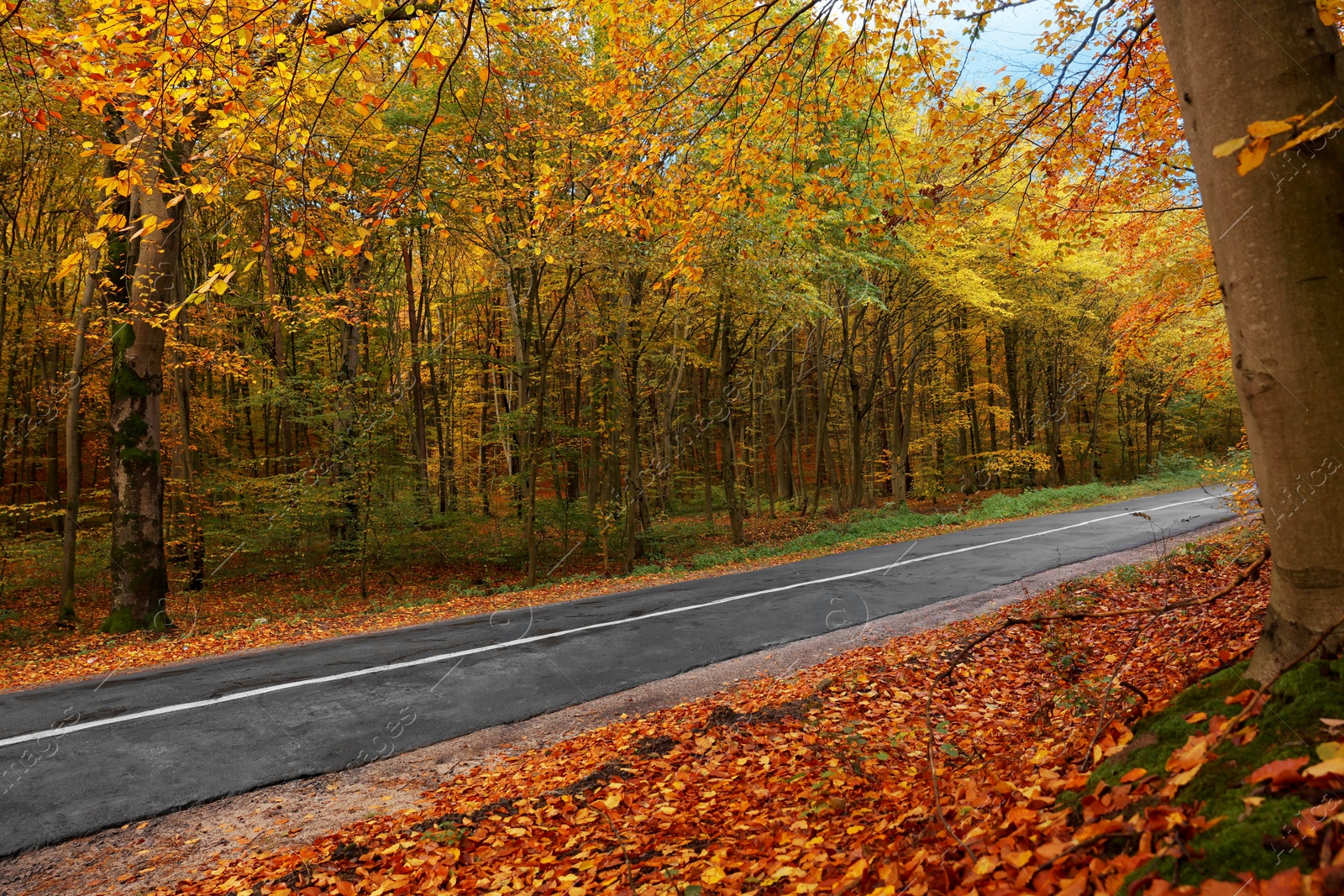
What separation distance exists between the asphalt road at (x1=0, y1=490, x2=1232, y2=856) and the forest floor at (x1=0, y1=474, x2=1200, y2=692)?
1598 mm

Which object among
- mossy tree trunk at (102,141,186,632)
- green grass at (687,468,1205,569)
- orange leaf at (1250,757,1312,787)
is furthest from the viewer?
green grass at (687,468,1205,569)

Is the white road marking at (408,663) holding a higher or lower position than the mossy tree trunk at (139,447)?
lower

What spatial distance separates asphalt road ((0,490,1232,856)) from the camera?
443cm

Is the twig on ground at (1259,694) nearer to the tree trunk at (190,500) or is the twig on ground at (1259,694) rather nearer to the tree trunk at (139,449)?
the tree trunk at (139,449)

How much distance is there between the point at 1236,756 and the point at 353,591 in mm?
17447

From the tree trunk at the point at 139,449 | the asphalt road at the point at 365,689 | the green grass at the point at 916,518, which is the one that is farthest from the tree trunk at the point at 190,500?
the green grass at the point at 916,518

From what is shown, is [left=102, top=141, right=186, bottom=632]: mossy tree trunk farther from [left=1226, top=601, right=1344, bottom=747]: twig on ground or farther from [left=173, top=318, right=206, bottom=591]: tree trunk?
[left=1226, top=601, right=1344, bottom=747]: twig on ground

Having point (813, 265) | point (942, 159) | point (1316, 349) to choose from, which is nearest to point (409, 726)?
point (1316, 349)

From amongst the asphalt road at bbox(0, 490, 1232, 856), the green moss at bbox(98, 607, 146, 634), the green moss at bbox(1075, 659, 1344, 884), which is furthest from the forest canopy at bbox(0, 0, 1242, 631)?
the green moss at bbox(1075, 659, 1344, 884)

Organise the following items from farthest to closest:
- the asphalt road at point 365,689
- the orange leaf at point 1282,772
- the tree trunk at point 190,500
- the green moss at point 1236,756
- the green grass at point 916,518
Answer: the green grass at point 916,518 < the tree trunk at point 190,500 < the asphalt road at point 365,689 < the orange leaf at point 1282,772 < the green moss at point 1236,756

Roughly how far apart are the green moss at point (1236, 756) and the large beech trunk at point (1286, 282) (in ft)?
0.61

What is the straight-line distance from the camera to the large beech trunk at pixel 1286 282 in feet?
7.00

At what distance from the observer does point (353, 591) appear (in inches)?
642

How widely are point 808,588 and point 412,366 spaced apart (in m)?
13.9
